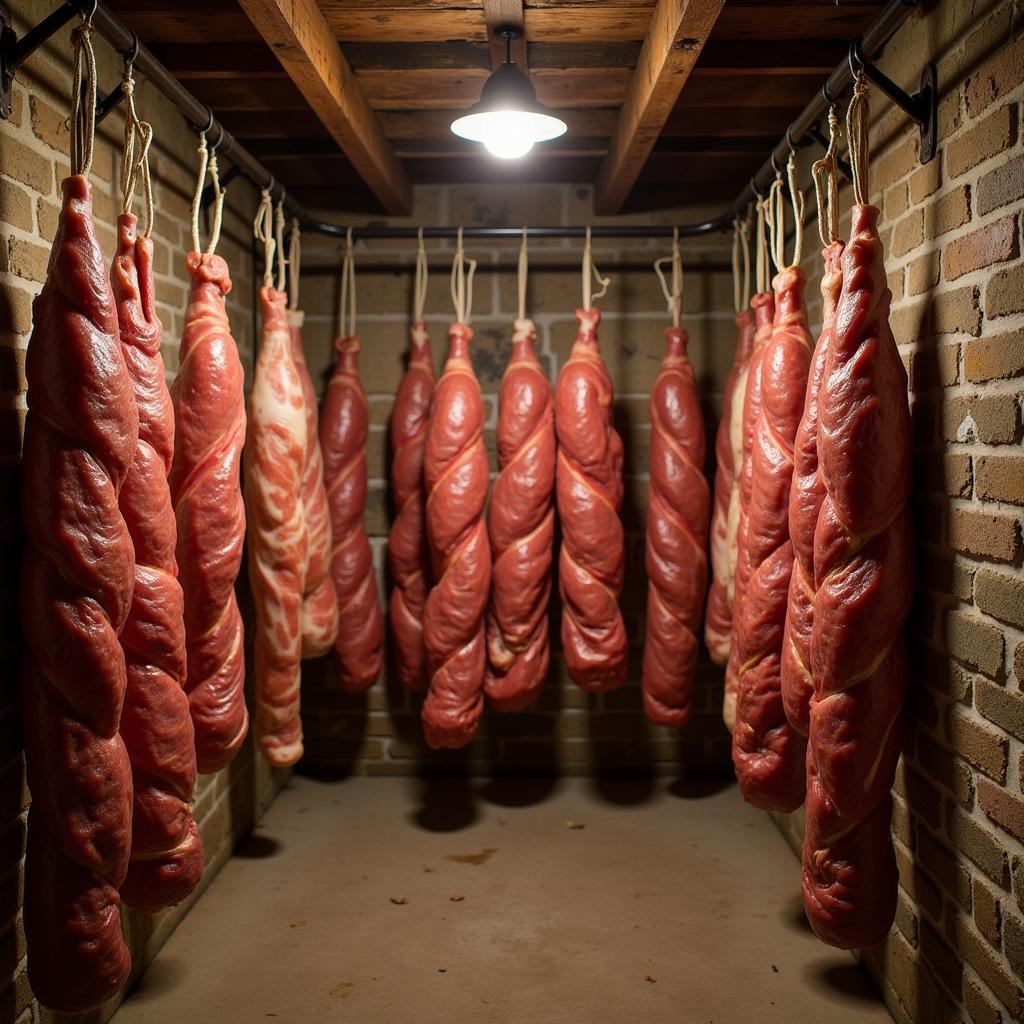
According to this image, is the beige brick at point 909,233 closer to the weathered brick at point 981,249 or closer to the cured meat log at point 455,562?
the weathered brick at point 981,249

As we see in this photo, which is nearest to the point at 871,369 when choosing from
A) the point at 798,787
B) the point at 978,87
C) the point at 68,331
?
the point at 978,87

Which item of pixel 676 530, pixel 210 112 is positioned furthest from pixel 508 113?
pixel 676 530

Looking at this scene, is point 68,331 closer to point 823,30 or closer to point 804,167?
point 823,30

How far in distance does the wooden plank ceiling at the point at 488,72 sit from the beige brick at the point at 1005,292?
69 centimetres

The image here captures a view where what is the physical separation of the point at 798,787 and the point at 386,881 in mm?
1099

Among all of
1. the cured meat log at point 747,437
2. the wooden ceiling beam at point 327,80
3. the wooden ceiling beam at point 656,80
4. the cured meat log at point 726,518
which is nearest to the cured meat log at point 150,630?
the wooden ceiling beam at point 327,80

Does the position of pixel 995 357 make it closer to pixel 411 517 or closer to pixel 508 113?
pixel 508 113

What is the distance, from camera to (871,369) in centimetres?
154

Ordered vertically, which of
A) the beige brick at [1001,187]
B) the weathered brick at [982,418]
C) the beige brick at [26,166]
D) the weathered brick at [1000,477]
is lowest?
the weathered brick at [1000,477]

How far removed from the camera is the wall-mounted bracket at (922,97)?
5.33 feet

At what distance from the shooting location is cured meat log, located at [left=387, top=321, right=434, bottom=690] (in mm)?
2826

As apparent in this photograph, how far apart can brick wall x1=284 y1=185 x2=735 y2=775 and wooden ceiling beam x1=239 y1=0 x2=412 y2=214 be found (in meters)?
0.37

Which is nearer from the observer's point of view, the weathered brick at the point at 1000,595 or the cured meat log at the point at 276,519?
the weathered brick at the point at 1000,595

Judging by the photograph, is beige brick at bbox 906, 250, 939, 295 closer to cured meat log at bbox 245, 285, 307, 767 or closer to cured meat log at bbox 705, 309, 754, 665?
cured meat log at bbox 705, 309, 754, 665
